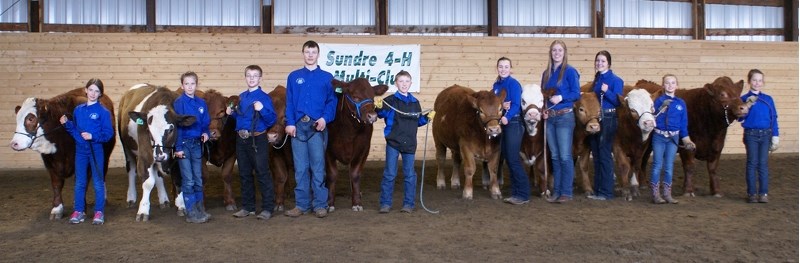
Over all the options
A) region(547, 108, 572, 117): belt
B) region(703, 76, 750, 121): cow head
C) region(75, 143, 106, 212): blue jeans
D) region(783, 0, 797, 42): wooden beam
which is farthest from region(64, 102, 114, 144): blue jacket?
region(783, 0, 797, 42): wooden beam

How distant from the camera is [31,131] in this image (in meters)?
6.56

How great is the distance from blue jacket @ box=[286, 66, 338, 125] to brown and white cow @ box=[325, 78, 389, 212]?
13 cm

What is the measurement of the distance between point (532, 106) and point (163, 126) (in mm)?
3563

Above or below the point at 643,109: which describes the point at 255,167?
below

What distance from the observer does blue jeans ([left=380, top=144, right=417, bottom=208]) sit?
662cm

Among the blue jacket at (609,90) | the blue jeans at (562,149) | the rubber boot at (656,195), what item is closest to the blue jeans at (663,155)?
the rubber boot at (656,195)

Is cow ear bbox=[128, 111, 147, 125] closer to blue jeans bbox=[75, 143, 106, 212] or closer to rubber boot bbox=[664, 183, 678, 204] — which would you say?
blue jeans bbox=[75, 143, 106, 212]

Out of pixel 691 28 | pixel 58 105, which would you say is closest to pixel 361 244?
pixel 58 105

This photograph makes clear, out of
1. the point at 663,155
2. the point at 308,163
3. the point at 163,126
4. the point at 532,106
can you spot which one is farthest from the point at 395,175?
the point at 663,155

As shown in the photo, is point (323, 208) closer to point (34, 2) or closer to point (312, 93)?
point (312, 93)

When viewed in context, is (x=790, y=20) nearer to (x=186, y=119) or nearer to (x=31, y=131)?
(x=186, y=119)

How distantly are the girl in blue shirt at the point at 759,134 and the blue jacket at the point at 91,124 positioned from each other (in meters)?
6.16

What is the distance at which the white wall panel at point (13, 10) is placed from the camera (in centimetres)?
1344

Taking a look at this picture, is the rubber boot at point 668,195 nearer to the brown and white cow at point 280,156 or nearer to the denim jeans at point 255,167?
the brown and white cow at point 280,156
